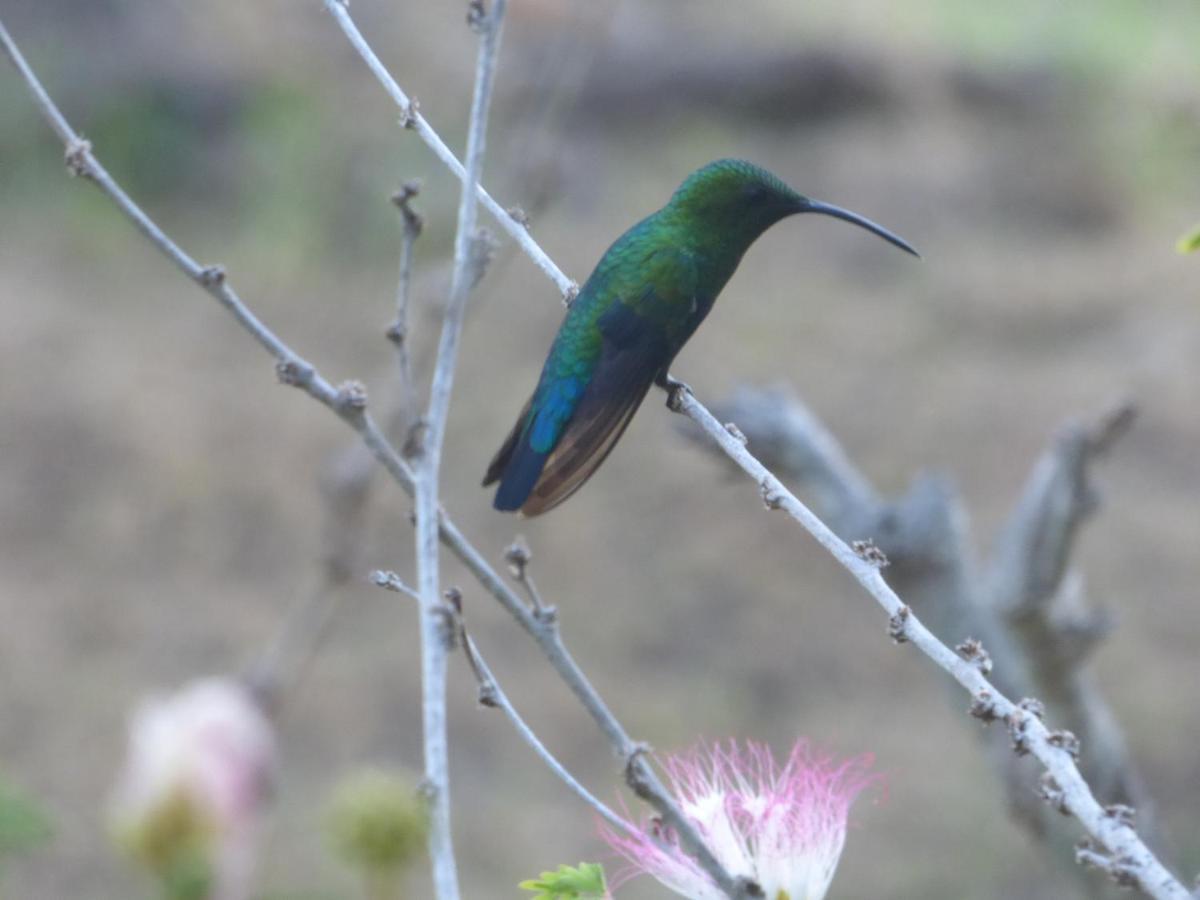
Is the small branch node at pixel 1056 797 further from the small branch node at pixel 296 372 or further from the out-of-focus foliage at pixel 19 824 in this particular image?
the out-of-focus foliage at pixel 19 824

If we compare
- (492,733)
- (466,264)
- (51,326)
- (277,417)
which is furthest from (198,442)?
(466,264)

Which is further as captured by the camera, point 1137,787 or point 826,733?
point 826,733

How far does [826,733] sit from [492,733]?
105cm

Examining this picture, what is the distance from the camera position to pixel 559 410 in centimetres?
173

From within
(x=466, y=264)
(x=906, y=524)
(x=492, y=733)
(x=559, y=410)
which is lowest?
(x=466, y=264)

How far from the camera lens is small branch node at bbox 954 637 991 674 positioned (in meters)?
1.31

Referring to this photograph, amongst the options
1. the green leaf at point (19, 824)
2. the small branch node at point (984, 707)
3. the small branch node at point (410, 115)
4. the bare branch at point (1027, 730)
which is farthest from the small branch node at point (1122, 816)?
the green leaf at point (19, 824)

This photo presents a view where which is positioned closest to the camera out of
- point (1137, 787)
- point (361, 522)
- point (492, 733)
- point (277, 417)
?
point (361, 522)

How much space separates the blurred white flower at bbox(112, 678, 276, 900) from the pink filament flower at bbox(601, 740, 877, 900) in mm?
535

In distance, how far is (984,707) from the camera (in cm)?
125

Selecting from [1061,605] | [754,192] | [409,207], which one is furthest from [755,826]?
[1061,605]

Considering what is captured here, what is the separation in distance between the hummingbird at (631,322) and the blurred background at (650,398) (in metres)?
1.43

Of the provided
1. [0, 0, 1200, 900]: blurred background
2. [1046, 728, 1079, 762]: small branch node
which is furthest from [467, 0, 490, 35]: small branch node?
[0, 0, 1200, 900]: blurred background

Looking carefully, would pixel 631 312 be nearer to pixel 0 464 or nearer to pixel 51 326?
pixel 0 464
